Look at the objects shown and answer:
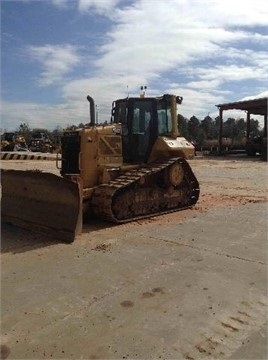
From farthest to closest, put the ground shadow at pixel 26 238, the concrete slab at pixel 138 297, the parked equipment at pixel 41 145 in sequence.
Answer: the parked equipment at pixel 41 145
the ground shadow at pixel 26 238
the concrete slab at pixel 138 297

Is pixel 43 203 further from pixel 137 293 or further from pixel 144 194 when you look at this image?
pixel 137 293

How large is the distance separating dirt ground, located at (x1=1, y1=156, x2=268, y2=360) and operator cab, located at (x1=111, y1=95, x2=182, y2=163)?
7.36ft

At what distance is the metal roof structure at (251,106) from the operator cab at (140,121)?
87.6 ft

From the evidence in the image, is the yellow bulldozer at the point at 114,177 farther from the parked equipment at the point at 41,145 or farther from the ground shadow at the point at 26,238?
the parked equipment at the point at 41,145

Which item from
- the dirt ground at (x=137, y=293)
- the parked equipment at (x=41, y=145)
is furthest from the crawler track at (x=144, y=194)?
the parked equipment at (x=41, y=145)

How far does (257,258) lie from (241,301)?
1.55 m

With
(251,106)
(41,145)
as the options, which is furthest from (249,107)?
(41,145)

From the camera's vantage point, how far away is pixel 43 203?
24.6 ft

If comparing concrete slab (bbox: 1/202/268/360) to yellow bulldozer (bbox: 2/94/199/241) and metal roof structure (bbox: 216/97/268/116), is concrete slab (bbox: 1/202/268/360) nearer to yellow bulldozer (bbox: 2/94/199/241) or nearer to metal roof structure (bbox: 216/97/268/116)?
yellow bulldozer (bbox: 2/94/199/241)

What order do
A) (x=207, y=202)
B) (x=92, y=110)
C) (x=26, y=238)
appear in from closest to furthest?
(x=26, y=238), (x=92, y=110), (x=207, y=202)

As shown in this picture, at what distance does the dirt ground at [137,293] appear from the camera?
142 inches

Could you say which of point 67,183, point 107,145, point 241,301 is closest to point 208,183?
point 107,145

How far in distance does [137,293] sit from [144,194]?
13.7 ft

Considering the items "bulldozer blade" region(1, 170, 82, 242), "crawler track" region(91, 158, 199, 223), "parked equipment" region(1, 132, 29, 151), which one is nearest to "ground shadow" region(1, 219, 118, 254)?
"bulldozer blade" region(1, 170, 82, 242)
